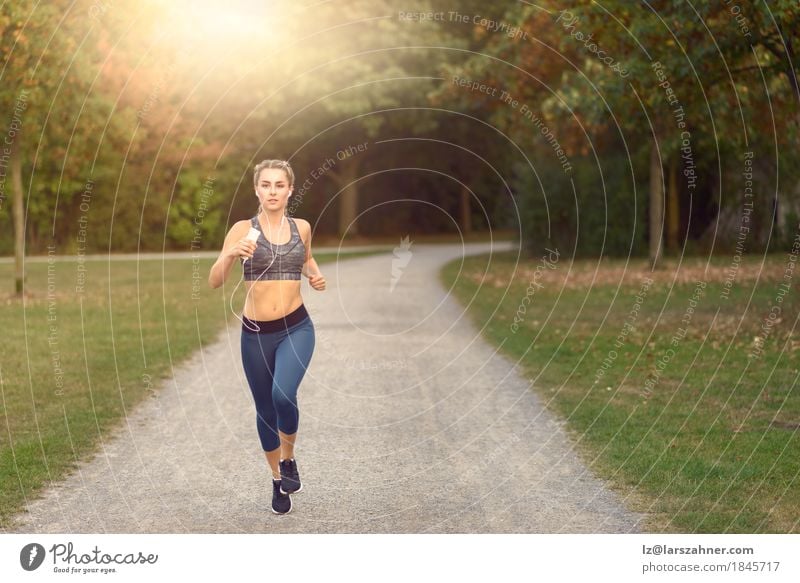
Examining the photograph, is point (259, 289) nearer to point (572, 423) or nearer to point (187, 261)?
point (572, 423)

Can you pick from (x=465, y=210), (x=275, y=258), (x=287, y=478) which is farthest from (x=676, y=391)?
(x=465, y=210)

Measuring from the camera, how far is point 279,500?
24.3 ft

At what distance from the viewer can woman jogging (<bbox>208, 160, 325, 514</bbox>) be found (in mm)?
6598

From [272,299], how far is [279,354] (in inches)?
14.3

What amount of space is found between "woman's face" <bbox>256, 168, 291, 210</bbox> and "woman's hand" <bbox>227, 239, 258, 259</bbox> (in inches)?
11.8

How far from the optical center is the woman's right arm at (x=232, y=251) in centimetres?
643

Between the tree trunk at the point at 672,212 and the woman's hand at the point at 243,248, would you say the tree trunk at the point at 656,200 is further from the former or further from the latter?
the woman's hand at the point at 243,248

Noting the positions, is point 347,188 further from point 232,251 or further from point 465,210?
point 232,251

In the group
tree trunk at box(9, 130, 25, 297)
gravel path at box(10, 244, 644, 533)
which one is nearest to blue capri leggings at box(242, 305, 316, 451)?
gravel path at box(10, 244, 644, 533)

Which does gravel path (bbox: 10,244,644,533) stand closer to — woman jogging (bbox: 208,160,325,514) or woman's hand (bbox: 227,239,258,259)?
woman jogging (bbox: 208,160,325,514)

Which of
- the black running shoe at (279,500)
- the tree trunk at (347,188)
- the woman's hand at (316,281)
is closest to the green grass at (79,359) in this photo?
the black running shoe at (279,500)

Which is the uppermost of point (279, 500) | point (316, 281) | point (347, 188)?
point (347, 188)

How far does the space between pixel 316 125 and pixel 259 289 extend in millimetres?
35817
